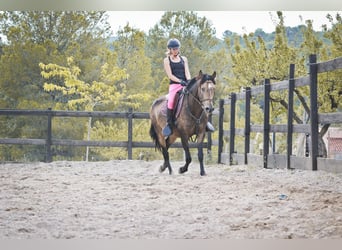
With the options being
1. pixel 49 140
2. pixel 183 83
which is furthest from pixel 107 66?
pixel 183 83

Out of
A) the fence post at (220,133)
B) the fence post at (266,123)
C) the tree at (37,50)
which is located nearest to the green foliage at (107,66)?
the tree at (37,50)

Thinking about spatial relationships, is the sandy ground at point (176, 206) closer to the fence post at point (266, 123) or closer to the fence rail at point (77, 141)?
the fence post at point (266, 123)

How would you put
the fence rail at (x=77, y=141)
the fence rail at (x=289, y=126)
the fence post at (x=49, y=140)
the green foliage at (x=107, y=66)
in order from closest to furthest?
1. the fence rail at (x=289, y=126)
2. the green foliage at (x=107, y=66)
3. the fence rail at (x=77, y=141)
4. the fence post at (x=49, y=140)

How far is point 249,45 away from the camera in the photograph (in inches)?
382

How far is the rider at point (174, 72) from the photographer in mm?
5715

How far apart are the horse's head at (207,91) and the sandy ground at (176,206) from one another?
1.91ft

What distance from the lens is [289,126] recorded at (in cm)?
552

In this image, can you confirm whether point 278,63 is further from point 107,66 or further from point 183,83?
point 183,83

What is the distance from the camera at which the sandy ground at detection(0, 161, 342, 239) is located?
147 inches

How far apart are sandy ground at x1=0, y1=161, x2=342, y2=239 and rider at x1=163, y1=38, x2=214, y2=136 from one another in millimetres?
570

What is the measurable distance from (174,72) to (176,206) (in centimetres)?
177

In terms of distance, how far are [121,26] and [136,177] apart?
2.14 meters

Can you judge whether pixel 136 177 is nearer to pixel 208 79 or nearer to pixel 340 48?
pixel 208 79
